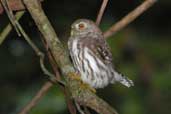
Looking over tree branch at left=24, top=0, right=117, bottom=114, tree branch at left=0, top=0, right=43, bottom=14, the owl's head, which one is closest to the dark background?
the owl's head

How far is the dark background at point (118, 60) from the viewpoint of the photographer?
541 cm

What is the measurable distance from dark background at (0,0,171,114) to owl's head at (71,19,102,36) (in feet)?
2.18

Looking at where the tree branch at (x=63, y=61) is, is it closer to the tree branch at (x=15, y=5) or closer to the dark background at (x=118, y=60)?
the tree branch at (x=15, y=5)

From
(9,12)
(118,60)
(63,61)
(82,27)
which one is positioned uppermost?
(118,60)

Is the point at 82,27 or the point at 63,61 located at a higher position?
the point at 82,27

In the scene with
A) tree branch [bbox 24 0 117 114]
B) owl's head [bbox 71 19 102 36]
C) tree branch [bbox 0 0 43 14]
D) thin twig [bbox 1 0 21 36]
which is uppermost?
owl's head [bbox 71 19 102 36]

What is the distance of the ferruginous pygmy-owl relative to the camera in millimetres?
4270

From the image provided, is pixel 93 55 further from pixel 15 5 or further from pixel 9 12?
pixel 9 12

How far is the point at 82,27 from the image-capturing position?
4434 millimetres

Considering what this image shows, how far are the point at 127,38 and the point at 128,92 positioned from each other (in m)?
0.46

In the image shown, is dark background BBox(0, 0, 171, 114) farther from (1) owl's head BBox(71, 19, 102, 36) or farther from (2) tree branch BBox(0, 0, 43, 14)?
(2) tree branch BBox(0, 0, 43, 14)

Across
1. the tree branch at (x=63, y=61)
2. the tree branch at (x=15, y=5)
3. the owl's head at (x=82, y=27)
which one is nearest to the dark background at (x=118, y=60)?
the owl's head at (x=82, y=27)

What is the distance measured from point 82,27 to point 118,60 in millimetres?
1172

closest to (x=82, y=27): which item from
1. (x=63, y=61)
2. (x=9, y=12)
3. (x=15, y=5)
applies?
(x=15, y=5)
